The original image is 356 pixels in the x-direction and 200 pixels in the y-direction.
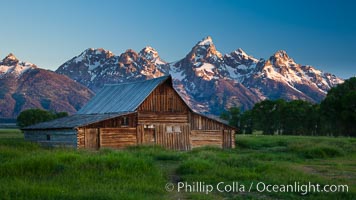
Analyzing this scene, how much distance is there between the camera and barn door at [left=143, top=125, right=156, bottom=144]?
3874 centimetres

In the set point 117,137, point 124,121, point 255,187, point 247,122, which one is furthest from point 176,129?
point 247,122

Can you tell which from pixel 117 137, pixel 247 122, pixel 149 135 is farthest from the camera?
pixel 247 122

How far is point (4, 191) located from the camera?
12406 mm

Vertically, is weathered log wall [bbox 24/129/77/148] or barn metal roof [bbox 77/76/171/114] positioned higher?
barn metal roof [bbox 77/76/171/114]

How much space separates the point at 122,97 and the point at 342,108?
142ft

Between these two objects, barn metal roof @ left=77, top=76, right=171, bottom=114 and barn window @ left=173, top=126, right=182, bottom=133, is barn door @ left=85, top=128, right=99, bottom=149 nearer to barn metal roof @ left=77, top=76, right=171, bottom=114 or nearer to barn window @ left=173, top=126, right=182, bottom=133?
barn metal roof @ left=77, top=76, right=171, bottom=114

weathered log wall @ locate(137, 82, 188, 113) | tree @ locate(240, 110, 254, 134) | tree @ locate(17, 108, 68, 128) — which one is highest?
weathered log wall @ locate(137, 82, 188, 113)

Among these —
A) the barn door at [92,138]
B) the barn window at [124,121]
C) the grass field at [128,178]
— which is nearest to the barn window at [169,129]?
the barn window at [124,121]

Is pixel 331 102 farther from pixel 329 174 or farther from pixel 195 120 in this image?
pixel 329 174

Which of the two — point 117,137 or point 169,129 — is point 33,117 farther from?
point 117,137

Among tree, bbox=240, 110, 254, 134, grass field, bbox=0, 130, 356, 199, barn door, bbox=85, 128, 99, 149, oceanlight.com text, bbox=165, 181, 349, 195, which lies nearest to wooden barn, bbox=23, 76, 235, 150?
barn door, bbox=85, 128, 99, 149

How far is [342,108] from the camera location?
71938mm

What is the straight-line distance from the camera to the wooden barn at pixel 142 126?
119 feet
